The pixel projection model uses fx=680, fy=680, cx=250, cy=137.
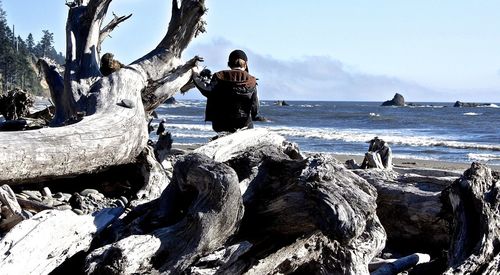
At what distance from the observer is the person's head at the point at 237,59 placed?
22.4 feet

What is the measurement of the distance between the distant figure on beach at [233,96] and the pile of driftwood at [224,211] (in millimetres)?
815

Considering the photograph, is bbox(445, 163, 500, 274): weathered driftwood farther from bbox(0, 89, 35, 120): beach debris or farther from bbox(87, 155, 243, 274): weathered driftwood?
bbox(0, 89, 35, 120): beach debris

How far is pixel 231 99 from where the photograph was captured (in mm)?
6969

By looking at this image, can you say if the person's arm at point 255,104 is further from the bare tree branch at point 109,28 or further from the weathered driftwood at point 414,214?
the bare tree branch at point 109,28

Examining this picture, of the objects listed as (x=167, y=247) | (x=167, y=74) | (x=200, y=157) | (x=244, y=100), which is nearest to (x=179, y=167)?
(x=200, y=157)

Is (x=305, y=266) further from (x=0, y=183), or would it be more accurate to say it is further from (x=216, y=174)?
(x=0, y=183)

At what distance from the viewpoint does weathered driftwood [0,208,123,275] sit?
13.4 ft

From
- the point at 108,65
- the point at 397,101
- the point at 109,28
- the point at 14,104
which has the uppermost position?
the point at 109,28

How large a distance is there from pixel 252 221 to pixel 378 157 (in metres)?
3.90

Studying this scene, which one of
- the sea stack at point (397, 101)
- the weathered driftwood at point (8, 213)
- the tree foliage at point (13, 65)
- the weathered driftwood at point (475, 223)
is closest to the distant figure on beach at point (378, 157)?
the weathered driftwood at point (475, 223)

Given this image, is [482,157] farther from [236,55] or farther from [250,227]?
[250,227]

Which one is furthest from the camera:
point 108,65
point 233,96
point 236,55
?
point 108,65

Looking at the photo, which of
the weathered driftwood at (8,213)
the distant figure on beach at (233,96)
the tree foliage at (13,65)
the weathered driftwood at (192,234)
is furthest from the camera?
the tree foliage at (13,65)

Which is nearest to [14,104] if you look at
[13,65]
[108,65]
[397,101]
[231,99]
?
[108,65]
